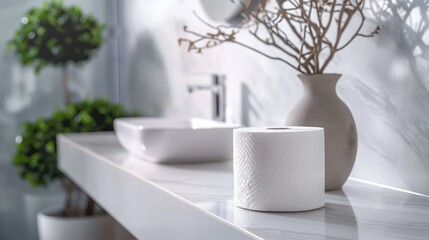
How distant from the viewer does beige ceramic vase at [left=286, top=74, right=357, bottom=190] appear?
1.37 m

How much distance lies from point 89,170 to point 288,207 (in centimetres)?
116

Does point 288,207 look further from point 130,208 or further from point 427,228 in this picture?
point 130,208

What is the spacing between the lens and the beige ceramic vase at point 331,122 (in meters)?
1.37

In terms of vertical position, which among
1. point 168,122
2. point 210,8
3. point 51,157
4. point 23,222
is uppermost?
point 210,8

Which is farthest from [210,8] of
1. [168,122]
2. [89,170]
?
[89,170]

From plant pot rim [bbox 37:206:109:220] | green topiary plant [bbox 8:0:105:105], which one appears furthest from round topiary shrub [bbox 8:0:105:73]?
plant pot rim [bbox 37:206:109:220]

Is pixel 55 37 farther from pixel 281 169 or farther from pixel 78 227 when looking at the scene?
pixel 281 169

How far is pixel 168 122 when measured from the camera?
2.42 m

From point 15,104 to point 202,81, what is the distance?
159 centimetres

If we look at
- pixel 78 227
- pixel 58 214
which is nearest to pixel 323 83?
pixel 78 227

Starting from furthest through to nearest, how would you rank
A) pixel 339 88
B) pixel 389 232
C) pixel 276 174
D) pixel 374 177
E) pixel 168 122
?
pixel 168 122, pixel 339 88, pixel 374 177, pixel 276 174, pixel 389 232

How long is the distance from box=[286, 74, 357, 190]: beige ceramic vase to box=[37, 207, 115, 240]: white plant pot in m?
1.88

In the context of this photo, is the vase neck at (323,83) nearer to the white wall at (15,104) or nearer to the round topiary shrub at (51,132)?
the round topiary shrub at (51,132)

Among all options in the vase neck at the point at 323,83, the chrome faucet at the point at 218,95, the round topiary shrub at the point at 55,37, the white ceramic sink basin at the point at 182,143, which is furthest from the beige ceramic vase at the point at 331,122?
the round topiary shrub at the point at 55,37
